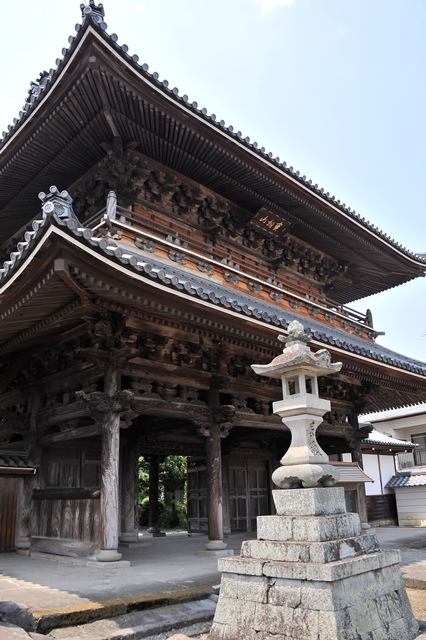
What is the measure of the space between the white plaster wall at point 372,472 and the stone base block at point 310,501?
56.7 feet

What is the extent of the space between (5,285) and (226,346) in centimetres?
428

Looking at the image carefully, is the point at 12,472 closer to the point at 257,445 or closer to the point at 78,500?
the point at 78,500

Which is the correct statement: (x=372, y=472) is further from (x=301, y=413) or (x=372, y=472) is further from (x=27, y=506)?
(x=301, y=413)

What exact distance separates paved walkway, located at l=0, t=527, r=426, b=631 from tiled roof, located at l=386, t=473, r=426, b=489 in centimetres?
1247

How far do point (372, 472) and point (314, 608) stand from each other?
61.3 ft

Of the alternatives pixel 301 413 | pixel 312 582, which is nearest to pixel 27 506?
pixel 301 413

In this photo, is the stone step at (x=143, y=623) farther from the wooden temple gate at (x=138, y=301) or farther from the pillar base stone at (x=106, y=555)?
the wooden temple gate at (x=138, y=301)

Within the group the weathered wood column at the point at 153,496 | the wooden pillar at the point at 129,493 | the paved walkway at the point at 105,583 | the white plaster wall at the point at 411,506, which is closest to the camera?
the paved walkway at the point at 105,583

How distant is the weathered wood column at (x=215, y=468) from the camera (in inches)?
359

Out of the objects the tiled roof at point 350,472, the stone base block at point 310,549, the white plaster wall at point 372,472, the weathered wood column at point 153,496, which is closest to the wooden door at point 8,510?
the stone base block at point 310,549

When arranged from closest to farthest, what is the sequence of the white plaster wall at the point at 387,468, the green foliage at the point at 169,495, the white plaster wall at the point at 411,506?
the white plaster wall at the point at 411,506
the white plaster wall at the point at 387,468
the green foliage at the point at 169,495

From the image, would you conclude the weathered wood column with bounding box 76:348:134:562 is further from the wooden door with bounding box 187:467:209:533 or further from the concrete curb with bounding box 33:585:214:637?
the wooden door with bounding box 187:467:209:533

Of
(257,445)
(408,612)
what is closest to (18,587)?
(408,612)

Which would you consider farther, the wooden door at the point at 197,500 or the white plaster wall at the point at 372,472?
the white plaster wall at the point at 372,472
